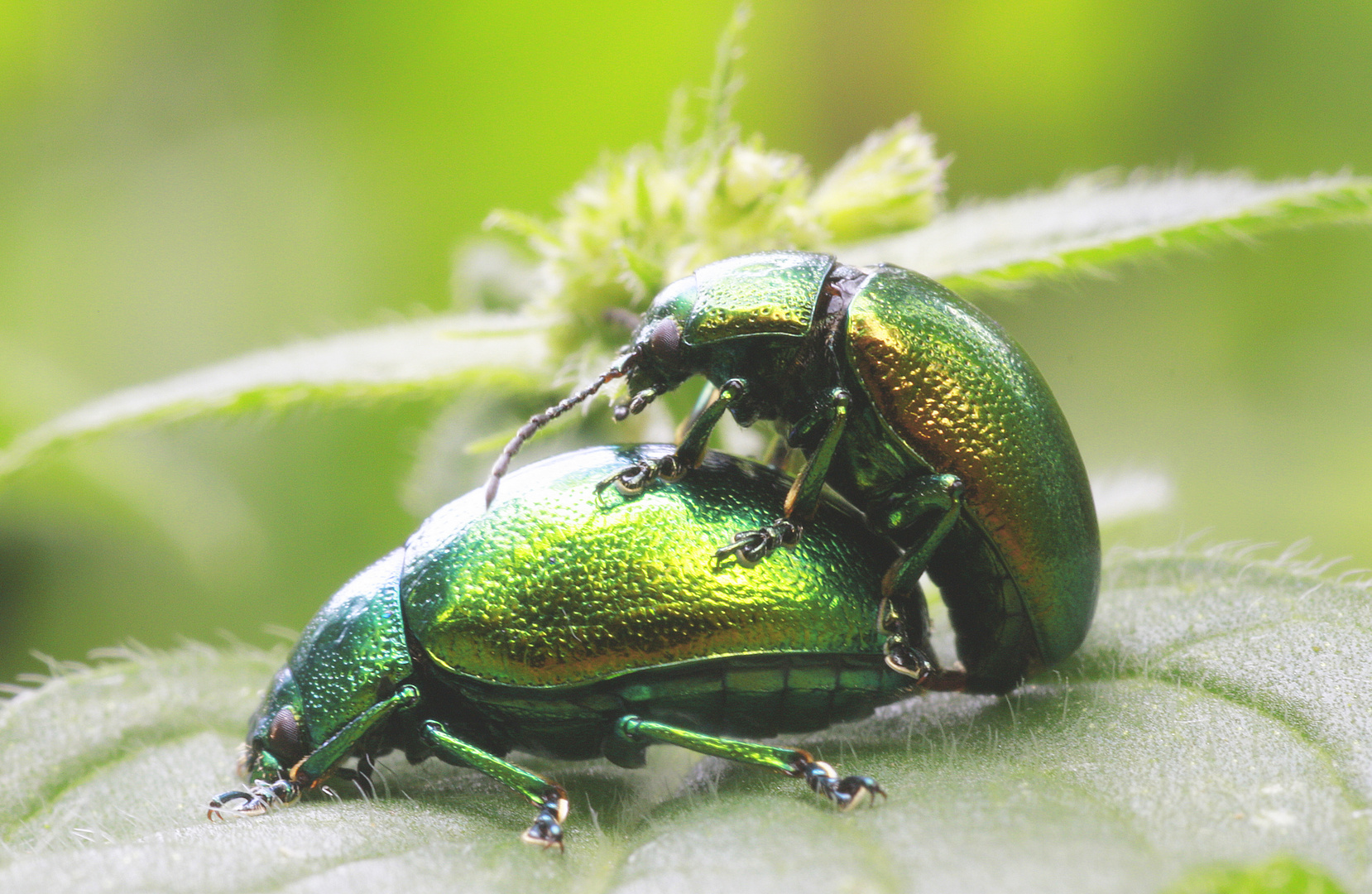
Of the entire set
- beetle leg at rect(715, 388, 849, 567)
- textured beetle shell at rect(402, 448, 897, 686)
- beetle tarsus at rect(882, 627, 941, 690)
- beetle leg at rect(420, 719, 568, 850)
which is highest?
beetle leg at rect(715, 388, 849, 567)

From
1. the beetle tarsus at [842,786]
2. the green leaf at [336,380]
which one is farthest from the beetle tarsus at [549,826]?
the green leaf at [336,380]

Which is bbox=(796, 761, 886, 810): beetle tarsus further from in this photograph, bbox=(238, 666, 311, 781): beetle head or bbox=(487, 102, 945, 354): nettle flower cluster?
bbox=(487, 102, 945, 354): nettle flower cluster

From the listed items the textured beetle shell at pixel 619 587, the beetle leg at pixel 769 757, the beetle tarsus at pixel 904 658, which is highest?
the textured beetle shell at pixel 619 587

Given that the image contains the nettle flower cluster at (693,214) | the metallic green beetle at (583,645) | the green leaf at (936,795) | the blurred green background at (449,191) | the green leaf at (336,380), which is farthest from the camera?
the blurred green background at (449,191)

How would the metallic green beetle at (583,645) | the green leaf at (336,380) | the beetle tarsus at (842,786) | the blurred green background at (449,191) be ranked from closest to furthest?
the beetle tarsus at (842,786), the metallic green beetle at (583,645), the green leaf at (336,380), the blurred green background at (449,191)

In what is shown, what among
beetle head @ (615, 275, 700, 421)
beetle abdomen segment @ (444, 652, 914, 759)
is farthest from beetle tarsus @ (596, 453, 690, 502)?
beetle abdomen segment @ (444, 652, 914, 759)

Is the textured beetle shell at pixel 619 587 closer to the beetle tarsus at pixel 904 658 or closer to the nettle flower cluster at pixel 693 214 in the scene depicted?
the beetle tarsus at pixel 904 658

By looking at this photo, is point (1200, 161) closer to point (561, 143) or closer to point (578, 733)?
point (561, 143)

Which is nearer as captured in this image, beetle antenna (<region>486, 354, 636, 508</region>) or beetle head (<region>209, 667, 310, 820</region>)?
beetle head (<region>209, 667, 310, 820</region>)
